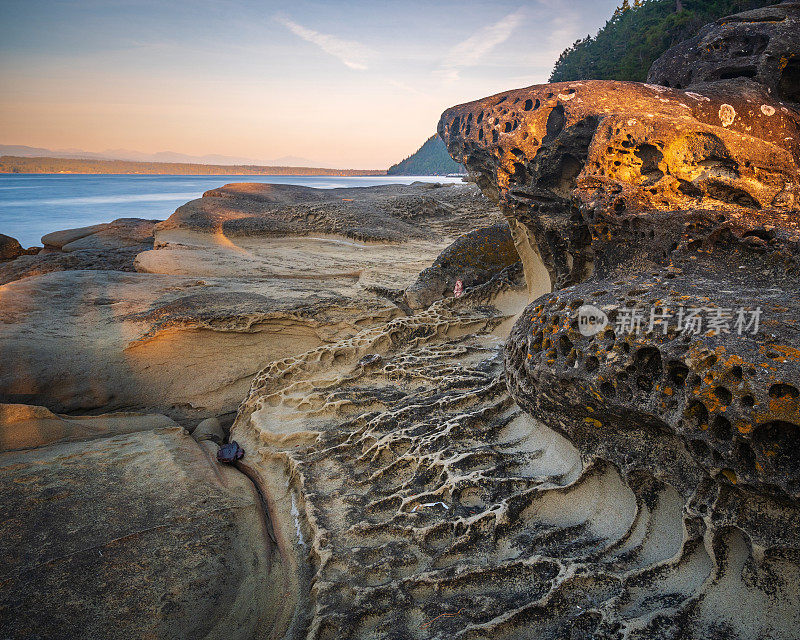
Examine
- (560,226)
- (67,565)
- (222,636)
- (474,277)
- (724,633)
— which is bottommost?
(222,636)

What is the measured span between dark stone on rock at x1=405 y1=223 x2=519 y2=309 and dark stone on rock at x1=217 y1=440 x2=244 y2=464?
3.07 meters

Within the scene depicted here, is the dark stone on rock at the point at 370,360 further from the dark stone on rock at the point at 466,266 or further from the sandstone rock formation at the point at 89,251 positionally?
the sandstone rock formation at the point at 89,251

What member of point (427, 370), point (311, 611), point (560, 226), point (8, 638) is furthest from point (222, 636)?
point (560, 226)

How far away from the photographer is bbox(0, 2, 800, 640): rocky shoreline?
74.9 inches

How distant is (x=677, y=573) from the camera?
2.02m

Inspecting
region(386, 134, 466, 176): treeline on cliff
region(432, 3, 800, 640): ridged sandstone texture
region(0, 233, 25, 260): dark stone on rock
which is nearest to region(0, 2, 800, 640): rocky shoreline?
region(432, 3, 800, 640): ridged sandstone texture

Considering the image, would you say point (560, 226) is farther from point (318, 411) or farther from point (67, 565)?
point (67, 565)

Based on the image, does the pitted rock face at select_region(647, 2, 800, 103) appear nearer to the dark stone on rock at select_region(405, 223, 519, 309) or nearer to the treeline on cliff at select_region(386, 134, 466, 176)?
the dark stone on rock at select_region(405, 223, 519, 309)

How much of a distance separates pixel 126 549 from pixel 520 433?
2.36 metres

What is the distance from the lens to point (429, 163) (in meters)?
129

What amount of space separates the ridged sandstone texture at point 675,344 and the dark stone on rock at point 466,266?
2.52 m

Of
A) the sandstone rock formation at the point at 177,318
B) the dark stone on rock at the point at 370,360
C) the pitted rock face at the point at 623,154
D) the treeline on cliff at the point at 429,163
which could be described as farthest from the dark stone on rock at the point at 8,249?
the treeline on cliff at the point at 429,163

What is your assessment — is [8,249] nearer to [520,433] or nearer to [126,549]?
[126,549]

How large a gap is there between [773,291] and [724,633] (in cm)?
152
